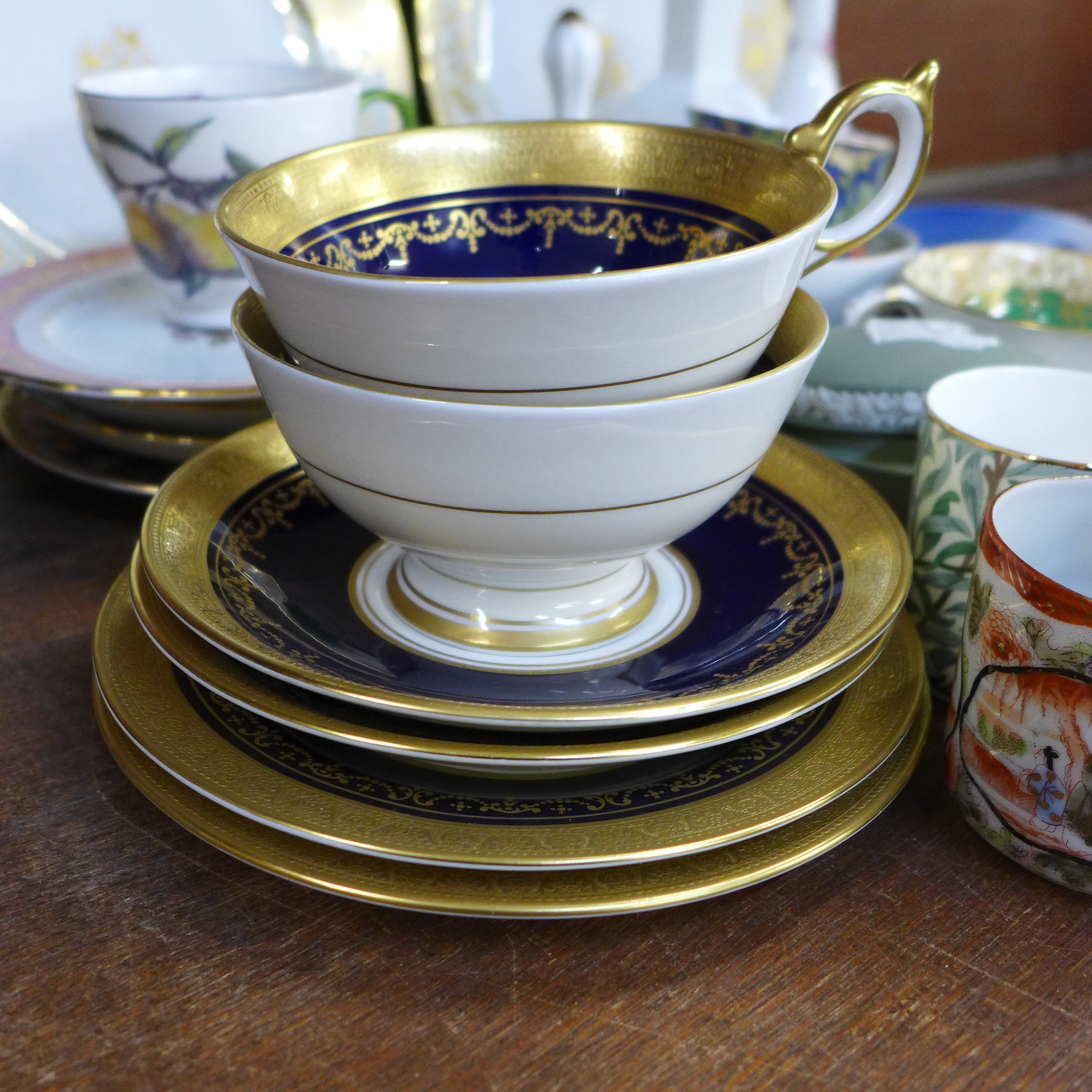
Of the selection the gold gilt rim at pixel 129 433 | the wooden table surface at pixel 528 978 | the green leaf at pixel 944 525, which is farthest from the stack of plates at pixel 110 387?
the green leaf at pixel 944 525

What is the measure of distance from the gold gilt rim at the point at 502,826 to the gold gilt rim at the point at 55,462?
18 cm

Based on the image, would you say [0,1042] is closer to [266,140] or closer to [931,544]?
[931,544]

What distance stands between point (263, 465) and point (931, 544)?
0.97ft

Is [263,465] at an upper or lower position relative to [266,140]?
lower

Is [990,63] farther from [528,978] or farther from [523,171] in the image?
[528,978]

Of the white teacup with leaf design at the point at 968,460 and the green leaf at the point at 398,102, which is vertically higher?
the green leaf at the point at 398,102

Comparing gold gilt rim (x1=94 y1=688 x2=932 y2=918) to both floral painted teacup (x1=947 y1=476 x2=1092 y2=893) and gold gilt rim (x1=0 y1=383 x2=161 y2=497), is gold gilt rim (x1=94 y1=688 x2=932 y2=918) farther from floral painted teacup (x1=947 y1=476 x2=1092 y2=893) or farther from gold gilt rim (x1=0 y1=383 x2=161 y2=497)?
gold gilt rim (x1=0 y1=383 x2=161 y2=497)

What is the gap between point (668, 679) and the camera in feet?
1.30

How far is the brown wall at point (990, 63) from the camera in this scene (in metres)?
1.39

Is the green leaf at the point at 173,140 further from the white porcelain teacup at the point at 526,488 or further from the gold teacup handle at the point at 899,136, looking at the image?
the gold teacup handle at the point at 899,136

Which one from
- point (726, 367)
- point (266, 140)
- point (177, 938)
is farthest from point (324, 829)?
point (266, 140)

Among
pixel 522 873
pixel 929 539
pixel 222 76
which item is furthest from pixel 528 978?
pixel 222 76

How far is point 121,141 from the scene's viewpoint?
0.60 meters

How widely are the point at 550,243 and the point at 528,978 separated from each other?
0.31 m
